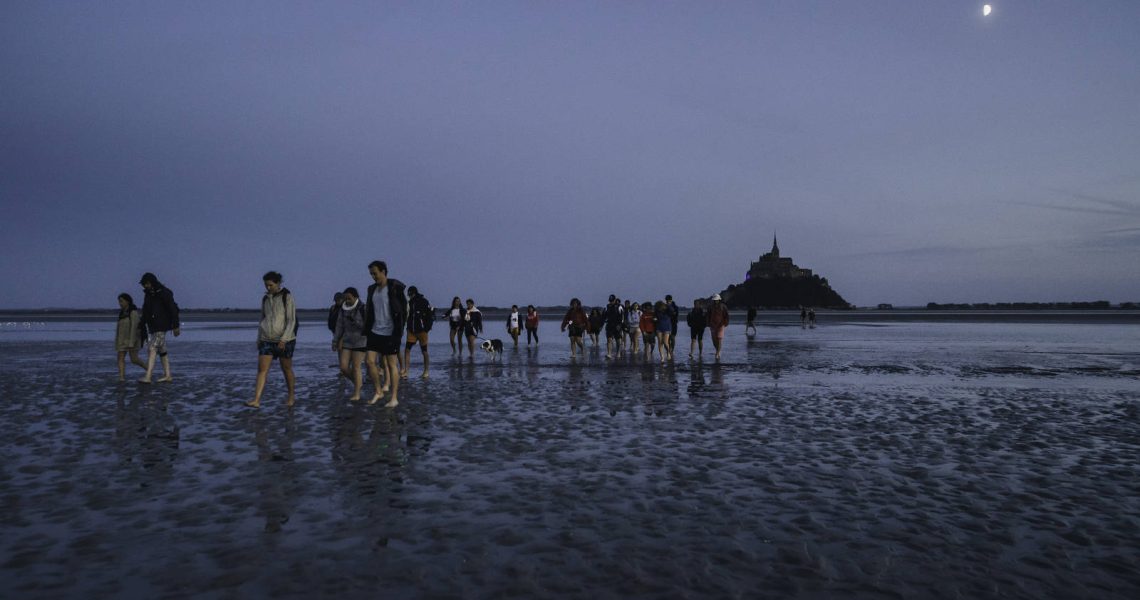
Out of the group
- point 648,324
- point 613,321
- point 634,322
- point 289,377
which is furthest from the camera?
point 634,322

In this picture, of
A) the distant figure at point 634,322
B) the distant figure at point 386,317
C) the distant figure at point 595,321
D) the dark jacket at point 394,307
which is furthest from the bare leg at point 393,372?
the distant figure at point 595,321

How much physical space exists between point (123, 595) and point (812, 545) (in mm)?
4362

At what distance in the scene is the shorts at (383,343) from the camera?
12281 mm

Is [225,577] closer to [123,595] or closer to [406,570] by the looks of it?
[123,595]

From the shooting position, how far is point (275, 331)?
39.2 ft

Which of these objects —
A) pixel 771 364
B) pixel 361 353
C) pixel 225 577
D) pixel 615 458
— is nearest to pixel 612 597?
pixel 225 577

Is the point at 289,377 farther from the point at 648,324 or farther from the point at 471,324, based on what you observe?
the point at 648,324

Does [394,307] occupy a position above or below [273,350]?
above

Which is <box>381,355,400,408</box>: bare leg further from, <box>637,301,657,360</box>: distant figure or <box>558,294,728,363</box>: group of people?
<box>637,301,657,360</box>: distant figure

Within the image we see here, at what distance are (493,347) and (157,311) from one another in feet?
35.0

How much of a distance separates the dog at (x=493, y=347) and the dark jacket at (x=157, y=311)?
987cm

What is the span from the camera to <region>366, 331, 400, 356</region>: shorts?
1228cm

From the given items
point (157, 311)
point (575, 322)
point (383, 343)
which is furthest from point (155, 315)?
point (575, 322)

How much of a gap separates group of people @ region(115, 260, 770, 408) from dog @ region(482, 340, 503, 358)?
0.74 meters
